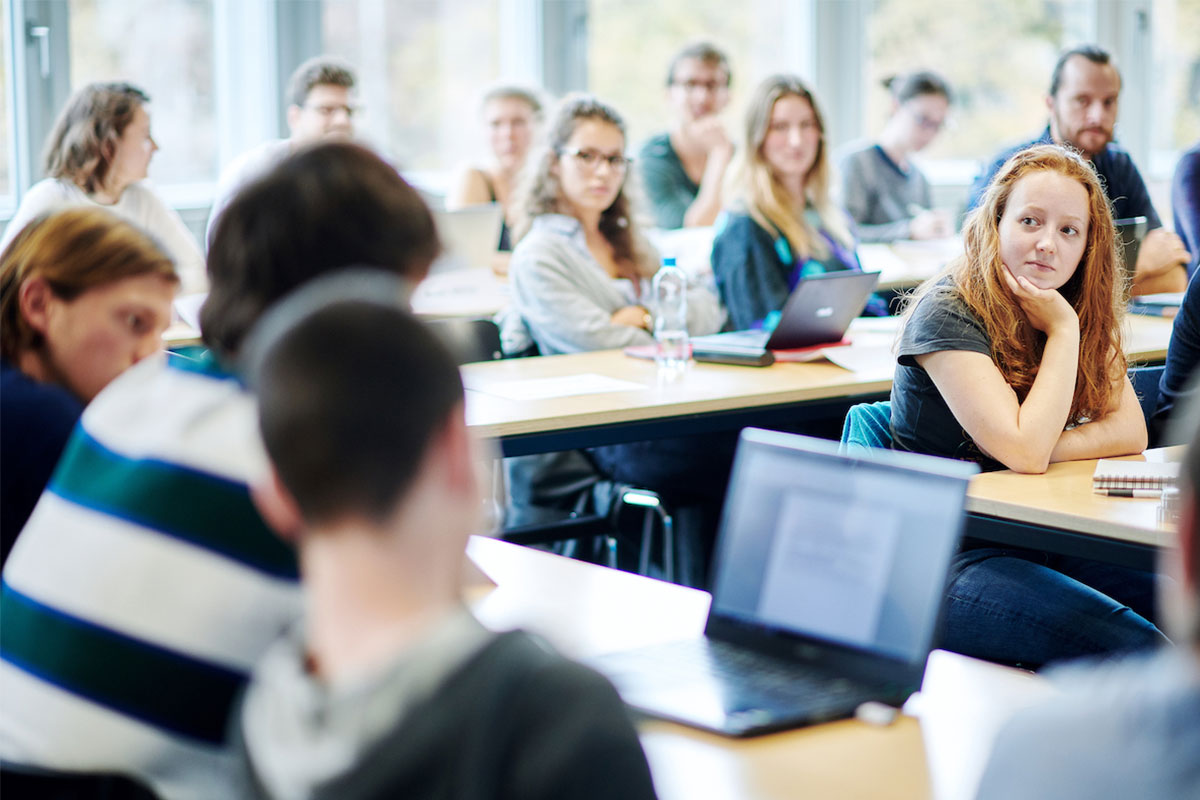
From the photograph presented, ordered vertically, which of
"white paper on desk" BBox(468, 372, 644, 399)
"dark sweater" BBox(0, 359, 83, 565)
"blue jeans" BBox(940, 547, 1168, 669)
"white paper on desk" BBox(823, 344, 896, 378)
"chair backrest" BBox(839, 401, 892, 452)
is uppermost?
"dark sweater" BBox(0, 359, 83, 565)

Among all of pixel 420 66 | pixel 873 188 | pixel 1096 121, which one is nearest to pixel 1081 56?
pixel 1096 121

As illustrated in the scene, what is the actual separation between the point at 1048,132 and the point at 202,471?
13.9ft

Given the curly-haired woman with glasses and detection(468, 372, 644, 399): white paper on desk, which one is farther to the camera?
the curly-haired woman with glasses

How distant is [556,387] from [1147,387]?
131 centimetres

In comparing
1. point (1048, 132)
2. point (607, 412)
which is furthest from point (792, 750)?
point (1048, 132)

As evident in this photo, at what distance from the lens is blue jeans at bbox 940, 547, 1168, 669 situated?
7.16 feet

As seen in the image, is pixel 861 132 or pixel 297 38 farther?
pixel 861 132

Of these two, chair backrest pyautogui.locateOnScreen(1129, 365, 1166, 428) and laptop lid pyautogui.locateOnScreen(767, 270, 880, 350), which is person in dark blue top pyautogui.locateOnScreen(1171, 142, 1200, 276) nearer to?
laptop lid pyautogui.locateOnScreen(767, 270, 880, 350)

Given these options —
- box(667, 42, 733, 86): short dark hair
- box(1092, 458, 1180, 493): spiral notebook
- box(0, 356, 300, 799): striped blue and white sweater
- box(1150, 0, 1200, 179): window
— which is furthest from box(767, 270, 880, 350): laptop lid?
box(1150, 0, 1200, 179): window

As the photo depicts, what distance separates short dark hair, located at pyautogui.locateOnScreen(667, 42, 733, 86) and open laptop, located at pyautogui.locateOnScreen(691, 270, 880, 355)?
287 cm

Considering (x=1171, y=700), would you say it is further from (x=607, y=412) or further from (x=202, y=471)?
(x=607, y=412)

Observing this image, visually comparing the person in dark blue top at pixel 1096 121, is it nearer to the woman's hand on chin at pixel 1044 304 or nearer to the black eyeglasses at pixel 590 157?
the black eyeglasses at pixel 590 157

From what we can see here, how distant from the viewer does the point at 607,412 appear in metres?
2.94

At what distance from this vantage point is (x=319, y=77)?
530cm
